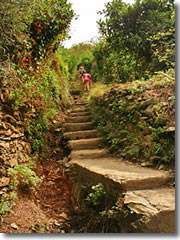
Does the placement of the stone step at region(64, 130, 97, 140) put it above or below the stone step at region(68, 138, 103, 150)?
above

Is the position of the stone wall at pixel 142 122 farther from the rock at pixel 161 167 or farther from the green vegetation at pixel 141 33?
the green vegetation at pixel 141 33

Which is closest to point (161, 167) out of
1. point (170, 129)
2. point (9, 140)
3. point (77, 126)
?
point (170, 129)

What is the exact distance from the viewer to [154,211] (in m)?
1.98

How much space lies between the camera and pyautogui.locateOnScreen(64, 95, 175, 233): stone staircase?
6.53 feet

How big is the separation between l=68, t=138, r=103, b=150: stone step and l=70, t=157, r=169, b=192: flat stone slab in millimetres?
592

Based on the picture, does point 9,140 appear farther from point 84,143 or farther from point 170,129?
point 170,129

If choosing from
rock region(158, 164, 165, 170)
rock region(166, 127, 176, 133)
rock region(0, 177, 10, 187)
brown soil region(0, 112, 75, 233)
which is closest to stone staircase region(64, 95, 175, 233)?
rock region(158, 164, 165, 170)

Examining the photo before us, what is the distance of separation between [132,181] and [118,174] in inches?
11.9

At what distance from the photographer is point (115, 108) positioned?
423 cm

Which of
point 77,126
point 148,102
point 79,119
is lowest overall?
point 77,126

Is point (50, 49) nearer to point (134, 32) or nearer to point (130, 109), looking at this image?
point (134, 32)

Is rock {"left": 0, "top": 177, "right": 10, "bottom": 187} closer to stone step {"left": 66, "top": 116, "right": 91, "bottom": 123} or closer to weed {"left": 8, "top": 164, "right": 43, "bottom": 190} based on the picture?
weed {"left": 8, "top": 164, "right": 43, "bottom": 190}

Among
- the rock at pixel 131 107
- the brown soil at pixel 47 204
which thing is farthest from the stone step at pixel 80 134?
the rock at pixel 131 107

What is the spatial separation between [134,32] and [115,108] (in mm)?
1563
